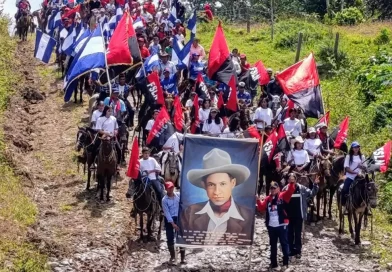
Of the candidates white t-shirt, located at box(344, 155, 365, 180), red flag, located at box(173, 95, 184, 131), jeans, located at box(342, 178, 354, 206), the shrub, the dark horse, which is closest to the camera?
the dark horse

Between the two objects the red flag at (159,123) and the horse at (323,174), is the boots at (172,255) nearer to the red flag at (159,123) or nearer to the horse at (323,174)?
the red flag at (159,123)

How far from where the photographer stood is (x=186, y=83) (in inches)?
1022

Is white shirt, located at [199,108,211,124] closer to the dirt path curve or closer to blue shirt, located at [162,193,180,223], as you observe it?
the dirt path curve

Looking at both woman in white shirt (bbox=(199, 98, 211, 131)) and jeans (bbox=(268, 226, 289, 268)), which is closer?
jeans (bbox=(268, 226, 289, 268))

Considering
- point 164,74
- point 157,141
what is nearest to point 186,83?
point 164,74

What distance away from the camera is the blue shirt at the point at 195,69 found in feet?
86.3

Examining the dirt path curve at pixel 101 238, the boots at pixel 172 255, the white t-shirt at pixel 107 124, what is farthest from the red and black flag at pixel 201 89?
the boots at pixel 172 255

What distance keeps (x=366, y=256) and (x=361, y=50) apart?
19.5 metres

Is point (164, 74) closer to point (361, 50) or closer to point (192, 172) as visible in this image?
point (192, 172)

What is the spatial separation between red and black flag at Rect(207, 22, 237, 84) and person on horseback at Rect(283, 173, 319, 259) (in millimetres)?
7285

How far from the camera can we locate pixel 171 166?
64.1ft

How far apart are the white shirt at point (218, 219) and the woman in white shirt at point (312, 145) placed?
12.6ft

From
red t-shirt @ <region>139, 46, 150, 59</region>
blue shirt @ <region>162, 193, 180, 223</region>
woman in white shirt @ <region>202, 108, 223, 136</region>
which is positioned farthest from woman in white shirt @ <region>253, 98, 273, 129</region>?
red t-shirt @ <region>139, 46, 150, 59</region>

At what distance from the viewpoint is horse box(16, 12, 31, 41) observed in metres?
38.0
